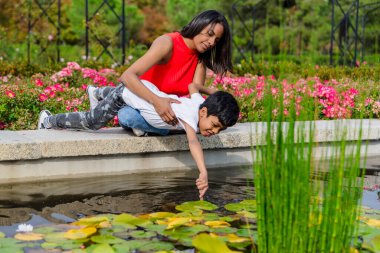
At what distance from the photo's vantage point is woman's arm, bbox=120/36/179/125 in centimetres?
424

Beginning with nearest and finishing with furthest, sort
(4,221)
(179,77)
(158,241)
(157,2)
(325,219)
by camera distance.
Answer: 1. (325,219)
2. (158,241)
3. (4,221)
4. (179,77)
5. (157,2)

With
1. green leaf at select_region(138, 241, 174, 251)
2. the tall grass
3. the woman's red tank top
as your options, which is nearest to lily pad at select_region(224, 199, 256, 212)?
green leaf at select_region(138, 241, 174, 251)

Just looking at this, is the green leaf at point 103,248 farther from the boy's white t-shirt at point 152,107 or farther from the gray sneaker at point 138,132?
the gray sneaker at point 138,132

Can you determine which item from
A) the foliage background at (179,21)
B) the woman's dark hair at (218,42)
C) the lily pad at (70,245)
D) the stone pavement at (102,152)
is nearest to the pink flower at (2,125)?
the stone pavement at (102,152)

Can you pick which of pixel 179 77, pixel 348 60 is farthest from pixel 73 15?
pixel 179 77

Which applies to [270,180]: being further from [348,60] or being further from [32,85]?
[348,60]

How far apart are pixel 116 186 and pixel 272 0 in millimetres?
18248

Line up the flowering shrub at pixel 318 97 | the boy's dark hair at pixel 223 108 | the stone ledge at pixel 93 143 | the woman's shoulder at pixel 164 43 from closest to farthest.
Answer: the boy's dark hair at pixel 223 108
the stone ledge at pixel 93 143
the woman's shoulder at pixel 164 43
the flowering shrub at pixel 318 97

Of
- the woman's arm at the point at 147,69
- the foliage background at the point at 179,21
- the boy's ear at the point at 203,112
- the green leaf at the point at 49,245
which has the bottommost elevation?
the green leaf at the point at 49,245

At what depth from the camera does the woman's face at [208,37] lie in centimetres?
438

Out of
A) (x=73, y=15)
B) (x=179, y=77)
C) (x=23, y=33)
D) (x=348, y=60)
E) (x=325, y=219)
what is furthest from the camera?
(x=73, y=15)

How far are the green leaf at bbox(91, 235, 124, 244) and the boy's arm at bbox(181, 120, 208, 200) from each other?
75 cm

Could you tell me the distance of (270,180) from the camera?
2529mm

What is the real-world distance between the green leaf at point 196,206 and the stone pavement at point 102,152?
1.90 feet
